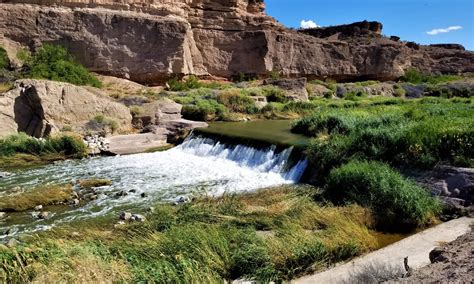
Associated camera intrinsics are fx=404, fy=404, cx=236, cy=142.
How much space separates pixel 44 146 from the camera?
50.7ft

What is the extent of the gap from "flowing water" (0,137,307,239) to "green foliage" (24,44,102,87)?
13.1 m

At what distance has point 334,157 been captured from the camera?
34.8 ft

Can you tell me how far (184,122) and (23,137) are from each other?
6949 mm

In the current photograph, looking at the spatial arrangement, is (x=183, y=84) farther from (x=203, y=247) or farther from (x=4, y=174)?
(x=203, y=247)

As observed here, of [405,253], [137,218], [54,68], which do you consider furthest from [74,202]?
[54,68]

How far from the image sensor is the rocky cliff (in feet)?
107

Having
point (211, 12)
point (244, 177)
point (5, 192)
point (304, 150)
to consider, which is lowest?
point (5, 192)

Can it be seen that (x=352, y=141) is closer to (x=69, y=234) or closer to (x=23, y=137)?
(x=69, y=234)

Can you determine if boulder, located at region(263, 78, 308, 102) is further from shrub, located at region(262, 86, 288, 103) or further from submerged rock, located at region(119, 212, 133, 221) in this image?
submerged rock, located at region(119, 212, 133, 221)

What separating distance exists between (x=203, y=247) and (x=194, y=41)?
36.1 metres

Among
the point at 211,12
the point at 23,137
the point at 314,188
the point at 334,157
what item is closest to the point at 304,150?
the point at 334,157

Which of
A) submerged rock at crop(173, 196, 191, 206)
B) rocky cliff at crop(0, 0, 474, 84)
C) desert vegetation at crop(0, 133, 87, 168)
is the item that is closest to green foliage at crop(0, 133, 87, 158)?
desert vegetation at crop(0, 133, 87, 168)

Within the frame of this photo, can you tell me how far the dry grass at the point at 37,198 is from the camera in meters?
9.14

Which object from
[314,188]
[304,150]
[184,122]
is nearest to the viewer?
[314,188]
